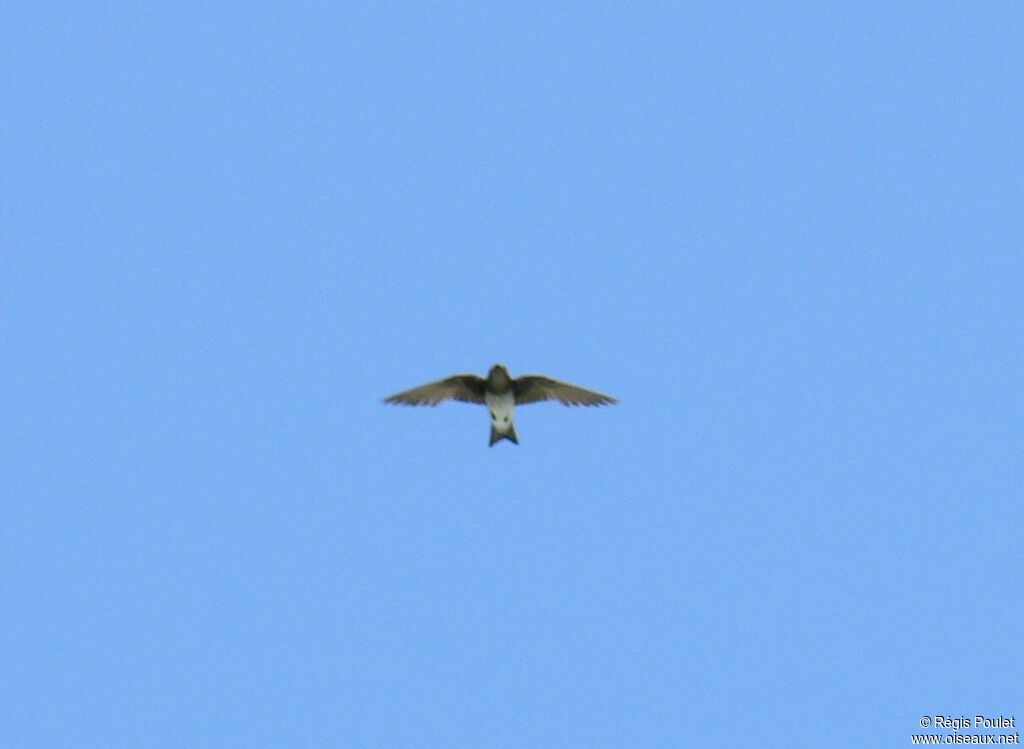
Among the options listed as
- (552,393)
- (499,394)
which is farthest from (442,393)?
(552,393)

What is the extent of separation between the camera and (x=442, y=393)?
1225 inches

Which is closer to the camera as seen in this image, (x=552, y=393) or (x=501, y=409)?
(x=501, y=409)

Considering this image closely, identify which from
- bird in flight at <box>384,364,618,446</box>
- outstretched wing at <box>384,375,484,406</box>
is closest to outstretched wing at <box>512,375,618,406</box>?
bird in flight at <box>384,364,618,446</box>

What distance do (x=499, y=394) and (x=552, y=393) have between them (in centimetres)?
104

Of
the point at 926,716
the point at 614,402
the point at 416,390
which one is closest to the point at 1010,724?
the point at 926,716

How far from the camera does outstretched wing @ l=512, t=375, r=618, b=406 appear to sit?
31.0 m

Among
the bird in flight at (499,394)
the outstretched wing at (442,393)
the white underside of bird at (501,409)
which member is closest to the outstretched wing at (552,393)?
the bird in flight at (499,394)

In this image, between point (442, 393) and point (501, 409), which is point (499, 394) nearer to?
point (501, 409)

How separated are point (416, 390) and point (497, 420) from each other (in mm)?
1567

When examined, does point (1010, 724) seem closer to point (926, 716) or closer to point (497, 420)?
point (926, 716)

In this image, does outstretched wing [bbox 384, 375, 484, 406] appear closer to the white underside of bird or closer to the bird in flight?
the bird in flight

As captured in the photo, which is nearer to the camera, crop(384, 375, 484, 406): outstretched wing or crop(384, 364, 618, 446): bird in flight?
crop(384, 364, 618, 446): bird in flight

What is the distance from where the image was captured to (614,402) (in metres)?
31.7

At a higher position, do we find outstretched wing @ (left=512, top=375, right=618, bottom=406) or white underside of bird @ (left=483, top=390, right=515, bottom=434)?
outstretched wing @ (left=512, top=375, right=618, bottom=406)
